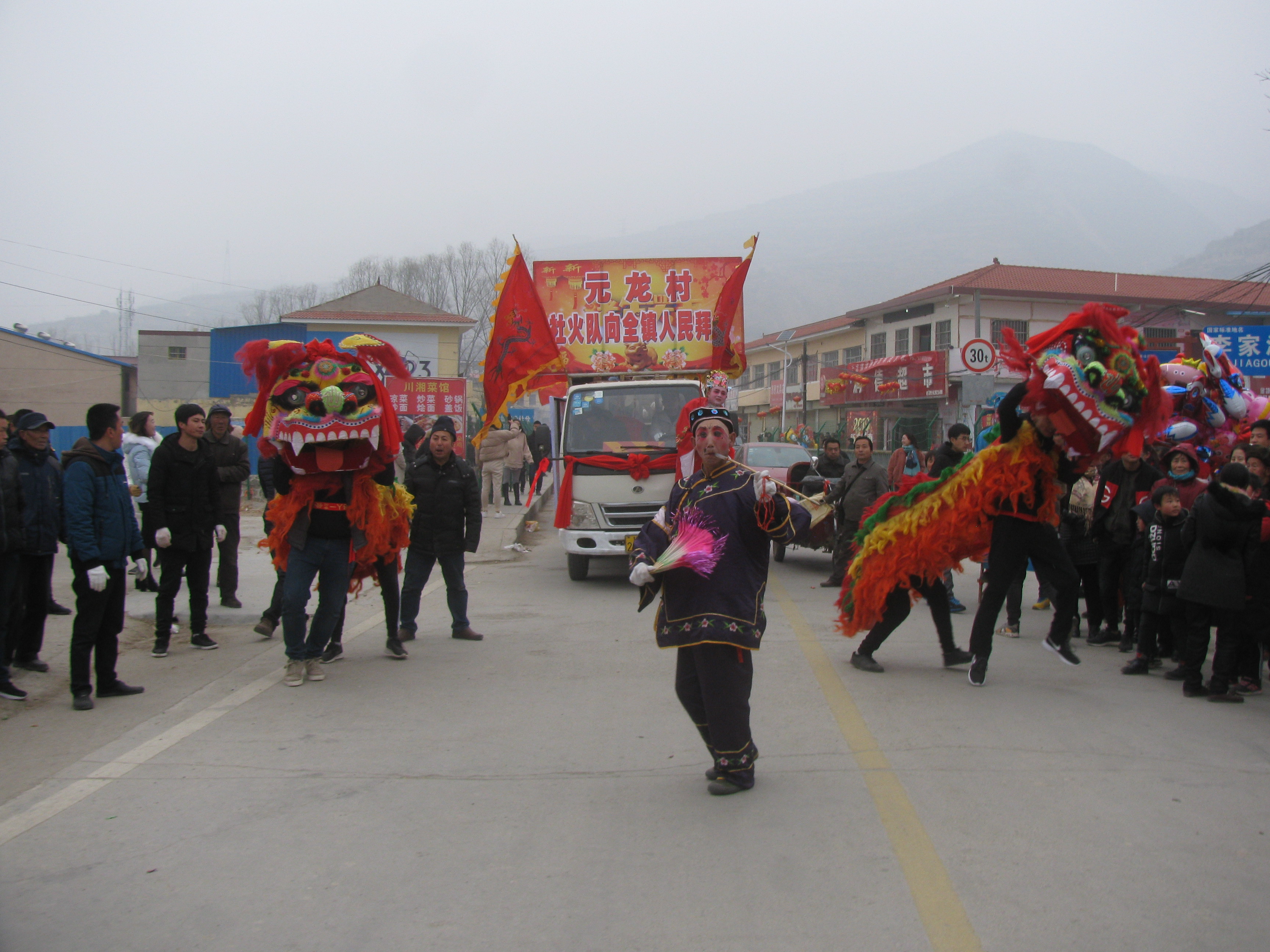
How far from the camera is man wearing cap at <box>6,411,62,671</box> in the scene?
6.22 m

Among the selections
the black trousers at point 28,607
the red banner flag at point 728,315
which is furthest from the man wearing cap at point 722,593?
the red banner flag at point 728,315

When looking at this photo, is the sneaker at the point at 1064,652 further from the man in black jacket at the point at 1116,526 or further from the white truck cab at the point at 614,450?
the white truck cab at the point at 614,450

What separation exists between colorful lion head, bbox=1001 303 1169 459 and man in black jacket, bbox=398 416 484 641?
4.35 m

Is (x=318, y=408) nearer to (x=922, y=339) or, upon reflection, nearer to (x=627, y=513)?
(x=627, y=513)

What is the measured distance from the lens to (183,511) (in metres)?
7.41

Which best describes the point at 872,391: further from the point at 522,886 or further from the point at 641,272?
the point at 522,886

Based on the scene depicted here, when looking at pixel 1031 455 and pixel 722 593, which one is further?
pixel 1031 455

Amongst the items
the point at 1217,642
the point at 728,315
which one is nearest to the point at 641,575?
the point at 1217,642

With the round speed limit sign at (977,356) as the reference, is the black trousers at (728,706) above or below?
below

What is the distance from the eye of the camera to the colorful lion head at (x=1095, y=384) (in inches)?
242

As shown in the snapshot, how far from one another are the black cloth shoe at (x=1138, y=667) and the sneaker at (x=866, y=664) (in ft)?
5.54

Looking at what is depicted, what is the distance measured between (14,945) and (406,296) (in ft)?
146

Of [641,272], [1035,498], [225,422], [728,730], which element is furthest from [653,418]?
[728,730]

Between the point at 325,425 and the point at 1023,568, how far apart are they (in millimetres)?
4747
